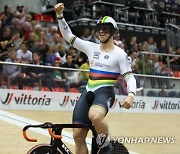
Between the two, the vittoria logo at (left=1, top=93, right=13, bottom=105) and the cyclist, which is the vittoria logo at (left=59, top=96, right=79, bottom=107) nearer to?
the vittoria logo at (left=1, top=93, right=13, bottom=105)

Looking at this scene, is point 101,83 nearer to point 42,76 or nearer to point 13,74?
point 13,74

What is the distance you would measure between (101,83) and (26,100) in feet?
21.3

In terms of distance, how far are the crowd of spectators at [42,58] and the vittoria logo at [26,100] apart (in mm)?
298

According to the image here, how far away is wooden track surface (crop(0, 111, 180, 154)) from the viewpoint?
22.8 ft

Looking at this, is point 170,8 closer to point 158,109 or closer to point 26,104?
point 158,109

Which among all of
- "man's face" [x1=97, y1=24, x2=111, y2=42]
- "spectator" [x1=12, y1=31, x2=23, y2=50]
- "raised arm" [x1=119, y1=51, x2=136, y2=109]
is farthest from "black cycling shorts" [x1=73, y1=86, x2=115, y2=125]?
"spectator" [x1=12, y1=31, x2=23, y2=50]

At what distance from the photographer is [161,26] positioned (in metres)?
19.9

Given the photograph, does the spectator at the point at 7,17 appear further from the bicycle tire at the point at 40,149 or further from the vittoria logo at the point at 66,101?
the bicycle tire at the point at 40,149

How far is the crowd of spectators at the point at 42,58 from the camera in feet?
34.4

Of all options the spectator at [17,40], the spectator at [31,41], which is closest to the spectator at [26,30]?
the spectator at [31,41]

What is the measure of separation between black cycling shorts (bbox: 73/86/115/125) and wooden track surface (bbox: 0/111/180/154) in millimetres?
2447

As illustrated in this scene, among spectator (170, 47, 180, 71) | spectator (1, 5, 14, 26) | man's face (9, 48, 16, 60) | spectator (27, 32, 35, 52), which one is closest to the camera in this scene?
man's face (9, 48, 16, 60)

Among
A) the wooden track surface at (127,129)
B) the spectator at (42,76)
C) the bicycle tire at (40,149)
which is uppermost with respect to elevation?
the bicycle tire at (40,149)

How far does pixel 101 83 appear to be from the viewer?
4309 millimetres
